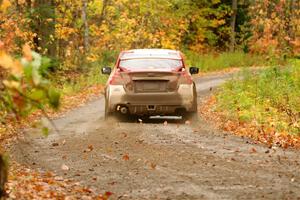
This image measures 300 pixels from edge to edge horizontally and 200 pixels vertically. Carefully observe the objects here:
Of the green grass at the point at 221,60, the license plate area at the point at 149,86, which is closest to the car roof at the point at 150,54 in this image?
the license plate area at the point at 149,86

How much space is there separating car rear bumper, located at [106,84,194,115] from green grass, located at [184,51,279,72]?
21655 mm

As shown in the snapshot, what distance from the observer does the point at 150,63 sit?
15.6m

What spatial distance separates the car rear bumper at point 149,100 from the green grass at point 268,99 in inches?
54.6

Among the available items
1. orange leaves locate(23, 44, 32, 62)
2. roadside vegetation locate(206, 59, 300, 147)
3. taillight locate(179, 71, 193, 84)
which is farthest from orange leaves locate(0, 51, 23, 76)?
taillight locate(179, 71, 193, 84)

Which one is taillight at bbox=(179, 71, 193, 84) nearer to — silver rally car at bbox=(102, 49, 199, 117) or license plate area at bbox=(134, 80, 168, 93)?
silver rally car at bbox=(102, 49, 199, 117)

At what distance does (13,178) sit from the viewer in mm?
8875

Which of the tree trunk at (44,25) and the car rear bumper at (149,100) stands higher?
the tree trunk at (44,25)

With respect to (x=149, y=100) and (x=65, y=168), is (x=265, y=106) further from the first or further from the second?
(x=65, y=168)

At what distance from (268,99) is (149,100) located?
433 centimetres

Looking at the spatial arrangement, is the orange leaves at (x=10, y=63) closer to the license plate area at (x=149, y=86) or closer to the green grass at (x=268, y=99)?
the green grass at (x=268, y=99)

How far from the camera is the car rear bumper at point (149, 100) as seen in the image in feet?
49.8

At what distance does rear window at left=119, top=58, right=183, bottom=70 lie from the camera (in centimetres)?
1544

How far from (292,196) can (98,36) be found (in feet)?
88.6

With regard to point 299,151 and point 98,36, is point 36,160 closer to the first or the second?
point 299,151
